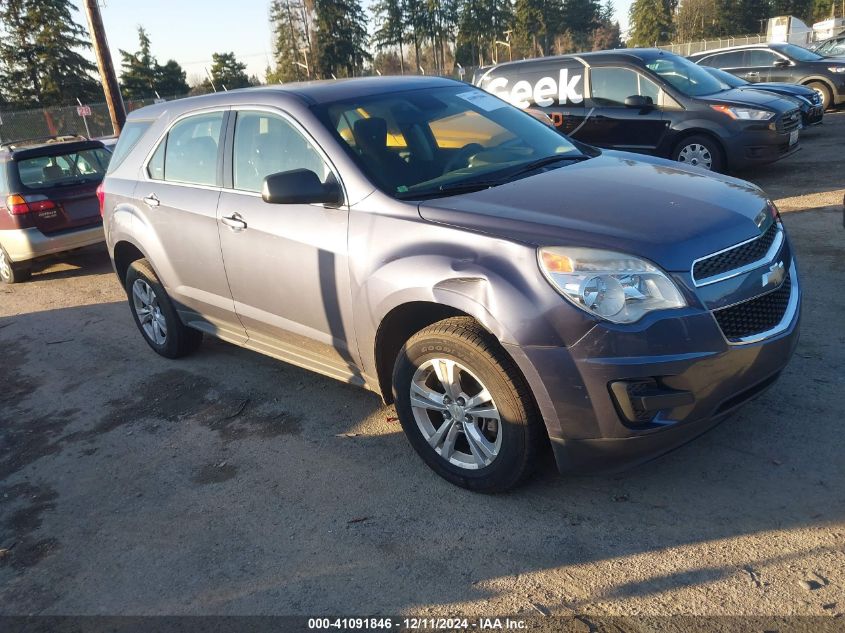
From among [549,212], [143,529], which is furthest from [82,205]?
[549,212]

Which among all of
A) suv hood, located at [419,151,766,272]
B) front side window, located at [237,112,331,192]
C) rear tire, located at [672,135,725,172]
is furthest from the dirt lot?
rear tire, located at [672,135,725,172]

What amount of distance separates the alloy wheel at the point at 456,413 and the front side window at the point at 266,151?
4.04ft

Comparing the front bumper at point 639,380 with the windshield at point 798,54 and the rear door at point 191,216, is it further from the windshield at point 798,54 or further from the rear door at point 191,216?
the windshield at point 798,54

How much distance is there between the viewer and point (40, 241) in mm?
8641

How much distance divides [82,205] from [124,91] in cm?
5966

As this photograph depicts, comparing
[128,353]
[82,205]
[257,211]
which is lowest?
[128,353]

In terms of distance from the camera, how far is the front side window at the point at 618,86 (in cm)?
941

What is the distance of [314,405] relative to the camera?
14.8ft

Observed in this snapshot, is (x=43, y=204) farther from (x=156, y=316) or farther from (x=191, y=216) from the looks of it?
(x=191, y=216)

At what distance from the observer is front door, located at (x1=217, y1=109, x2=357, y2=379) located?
12.1ft

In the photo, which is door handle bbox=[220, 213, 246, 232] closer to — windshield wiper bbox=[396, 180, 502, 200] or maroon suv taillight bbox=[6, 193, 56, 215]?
windshield wiper bbox=[396, 180, 502, 200]

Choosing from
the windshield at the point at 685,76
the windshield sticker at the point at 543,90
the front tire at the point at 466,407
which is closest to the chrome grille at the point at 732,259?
the front tire at the point at 466,407

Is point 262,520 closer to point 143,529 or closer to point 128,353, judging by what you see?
point 143,529

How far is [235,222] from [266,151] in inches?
17.9
